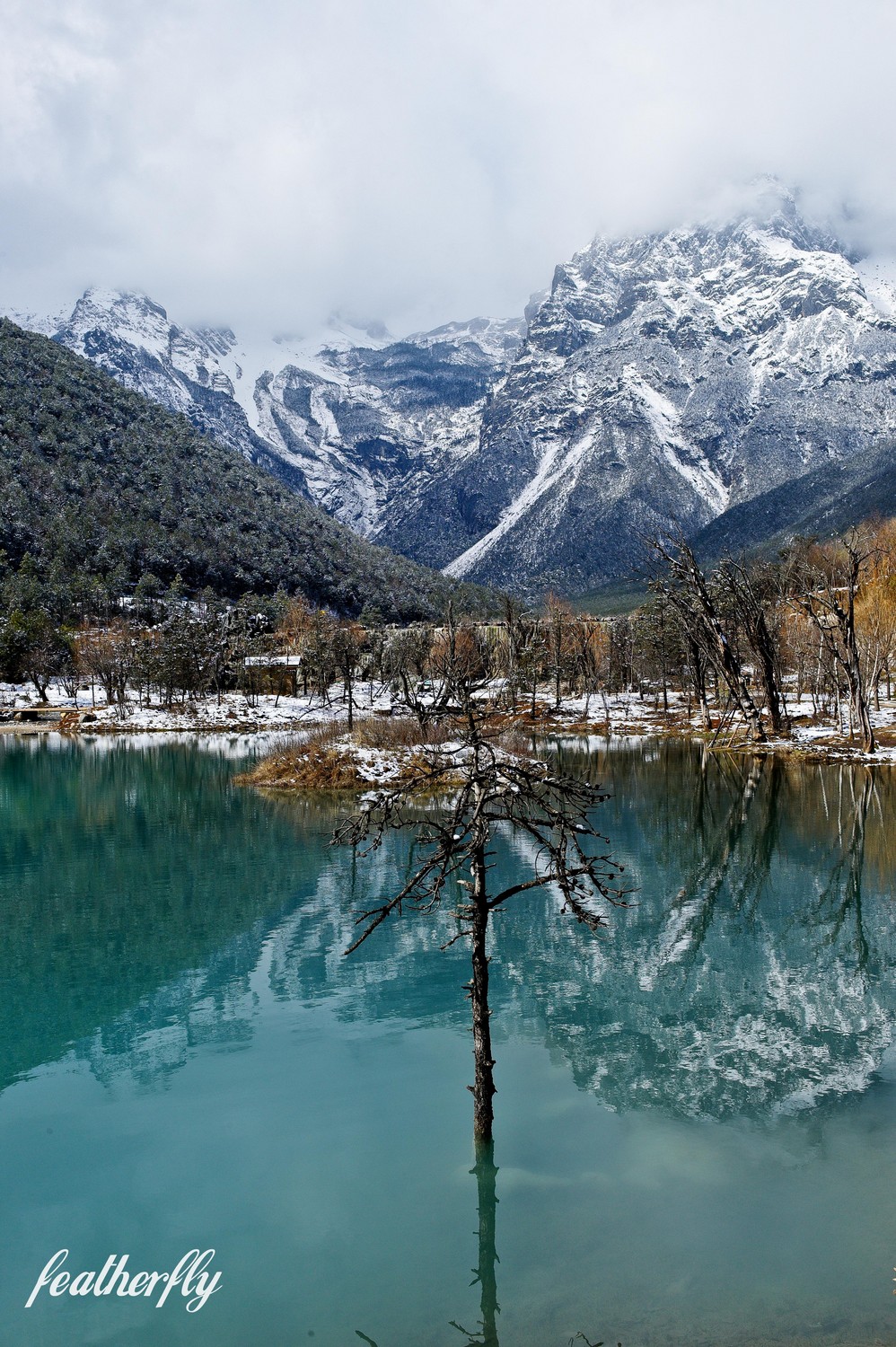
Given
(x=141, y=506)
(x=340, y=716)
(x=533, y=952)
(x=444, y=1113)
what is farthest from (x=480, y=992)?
(x=141, y=506)

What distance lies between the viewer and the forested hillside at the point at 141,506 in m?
138

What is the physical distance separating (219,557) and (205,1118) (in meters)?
148

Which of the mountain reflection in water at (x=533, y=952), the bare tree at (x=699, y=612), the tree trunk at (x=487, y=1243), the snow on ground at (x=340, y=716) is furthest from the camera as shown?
the snow on ground at (x=340, y=716)

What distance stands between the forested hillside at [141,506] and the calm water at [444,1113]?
408ft

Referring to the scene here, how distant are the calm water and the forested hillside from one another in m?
124

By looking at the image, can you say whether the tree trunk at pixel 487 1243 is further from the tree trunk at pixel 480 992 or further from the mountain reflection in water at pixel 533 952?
the mountain reflection in water at pixel 533 952

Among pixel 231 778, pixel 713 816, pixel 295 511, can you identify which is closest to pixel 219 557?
pixel 295 511

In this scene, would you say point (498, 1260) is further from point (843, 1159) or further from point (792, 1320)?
point (843, 1159)

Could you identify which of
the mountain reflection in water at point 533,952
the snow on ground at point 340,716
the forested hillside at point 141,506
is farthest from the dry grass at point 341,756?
the forested hillside at point 141,506

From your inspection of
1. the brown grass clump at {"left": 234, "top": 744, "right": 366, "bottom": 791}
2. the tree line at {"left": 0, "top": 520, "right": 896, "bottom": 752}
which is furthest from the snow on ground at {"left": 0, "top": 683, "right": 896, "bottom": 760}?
the brown grass clump at {"left": 234, "top": 744, "right": 366, "bottom": 791}

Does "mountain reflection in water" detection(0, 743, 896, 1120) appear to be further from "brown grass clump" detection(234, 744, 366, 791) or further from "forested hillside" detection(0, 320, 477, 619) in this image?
"forested hillside" detection(0, 320, 477, 619)

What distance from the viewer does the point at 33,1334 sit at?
7223mm

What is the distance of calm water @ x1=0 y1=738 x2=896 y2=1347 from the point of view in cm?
745

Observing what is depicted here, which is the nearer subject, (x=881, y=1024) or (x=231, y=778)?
(x=881, y=1024)
